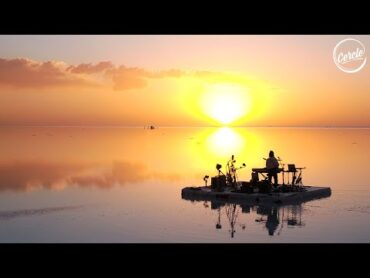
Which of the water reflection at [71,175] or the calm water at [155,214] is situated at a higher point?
the water reflection at [71,175]

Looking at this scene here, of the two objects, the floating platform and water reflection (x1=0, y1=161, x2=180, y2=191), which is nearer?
the floating platform

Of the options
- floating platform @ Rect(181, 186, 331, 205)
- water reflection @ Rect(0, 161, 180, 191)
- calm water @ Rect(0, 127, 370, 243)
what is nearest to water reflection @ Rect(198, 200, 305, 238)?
calm water @ Rect(0, 127, 370, 243)

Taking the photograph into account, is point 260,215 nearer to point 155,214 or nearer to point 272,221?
point 272,221

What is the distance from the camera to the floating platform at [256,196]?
2280 cm

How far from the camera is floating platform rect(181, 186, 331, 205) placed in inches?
898

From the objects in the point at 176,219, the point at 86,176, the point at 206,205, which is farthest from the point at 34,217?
the point at 86,176

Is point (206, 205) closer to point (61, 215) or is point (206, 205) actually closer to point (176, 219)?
point (176, 219)

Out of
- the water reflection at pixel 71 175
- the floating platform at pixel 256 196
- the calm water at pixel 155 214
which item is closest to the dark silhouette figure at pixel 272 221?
the calm water at pixel 155 214

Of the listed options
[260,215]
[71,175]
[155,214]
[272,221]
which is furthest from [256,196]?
[71,175]

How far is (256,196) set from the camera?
22.9 m

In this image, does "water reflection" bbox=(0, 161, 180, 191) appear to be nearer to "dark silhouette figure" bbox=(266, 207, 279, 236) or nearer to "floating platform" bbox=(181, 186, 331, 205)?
"floating platform" bbox=(181, 186, 331, 205)

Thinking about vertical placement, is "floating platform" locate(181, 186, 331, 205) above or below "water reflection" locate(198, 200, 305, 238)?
above

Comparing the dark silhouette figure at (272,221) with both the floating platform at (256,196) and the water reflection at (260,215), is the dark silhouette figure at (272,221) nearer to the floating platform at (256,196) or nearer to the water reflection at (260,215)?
the water reflection at (260,215)
